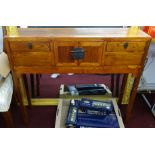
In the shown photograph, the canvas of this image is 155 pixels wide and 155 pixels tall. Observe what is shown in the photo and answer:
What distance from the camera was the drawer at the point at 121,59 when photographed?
1094mm

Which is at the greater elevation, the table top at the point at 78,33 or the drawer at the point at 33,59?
the table top at the point at 78,33

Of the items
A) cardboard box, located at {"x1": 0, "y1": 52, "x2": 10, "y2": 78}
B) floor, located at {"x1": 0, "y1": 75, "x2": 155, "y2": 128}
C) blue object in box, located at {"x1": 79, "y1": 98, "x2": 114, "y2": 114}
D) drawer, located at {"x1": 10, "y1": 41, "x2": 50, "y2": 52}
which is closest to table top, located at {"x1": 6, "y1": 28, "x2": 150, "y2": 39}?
drawer, located at {"x1": 10, "y1": 41, "x2": 50, "y2": 52}

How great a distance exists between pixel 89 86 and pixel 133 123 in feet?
1.80

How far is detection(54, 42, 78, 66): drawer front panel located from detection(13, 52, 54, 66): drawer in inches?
1.8

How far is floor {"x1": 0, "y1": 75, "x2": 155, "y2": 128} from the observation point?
1.49 m

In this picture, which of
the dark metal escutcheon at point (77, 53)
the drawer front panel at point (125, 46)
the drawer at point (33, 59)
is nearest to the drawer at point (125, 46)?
the drawer front panel at point (125, 46)

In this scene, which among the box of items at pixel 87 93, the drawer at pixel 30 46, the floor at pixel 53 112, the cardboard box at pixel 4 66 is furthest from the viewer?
the box of items at pixel 87 93

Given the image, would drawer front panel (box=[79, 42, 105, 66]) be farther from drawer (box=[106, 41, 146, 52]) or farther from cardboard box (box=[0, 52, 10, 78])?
cardboard box (box=[0, 52, 10, 78])

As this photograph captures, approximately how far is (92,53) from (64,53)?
0.18 m

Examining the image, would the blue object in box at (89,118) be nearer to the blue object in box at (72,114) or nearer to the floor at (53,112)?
the blue object in box at (72,114)

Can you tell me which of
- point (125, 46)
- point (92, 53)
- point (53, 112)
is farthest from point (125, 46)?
point (53, 112)

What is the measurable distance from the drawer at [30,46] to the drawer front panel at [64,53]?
Answer: 62 mm
